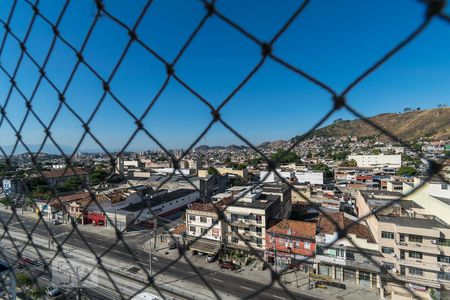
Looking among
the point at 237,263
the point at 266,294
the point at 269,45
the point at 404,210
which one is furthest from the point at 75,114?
the point at 404,210

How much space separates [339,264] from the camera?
5020 millimetres

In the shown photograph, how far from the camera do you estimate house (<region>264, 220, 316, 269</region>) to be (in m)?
5.50

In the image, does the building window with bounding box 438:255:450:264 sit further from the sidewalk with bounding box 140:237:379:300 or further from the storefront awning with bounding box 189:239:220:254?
the storefront awning with bounding box 189:239:220:254

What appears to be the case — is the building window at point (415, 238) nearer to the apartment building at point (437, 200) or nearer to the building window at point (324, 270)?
the apartment building at point (437, 200)

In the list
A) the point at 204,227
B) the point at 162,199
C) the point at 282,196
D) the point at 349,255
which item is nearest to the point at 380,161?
the point at 282,196

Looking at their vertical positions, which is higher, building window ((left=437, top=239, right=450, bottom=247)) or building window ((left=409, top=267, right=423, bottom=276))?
building window ((left=437, top=239, right=450, bottom=247))

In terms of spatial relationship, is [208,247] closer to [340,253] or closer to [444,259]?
[340,253]

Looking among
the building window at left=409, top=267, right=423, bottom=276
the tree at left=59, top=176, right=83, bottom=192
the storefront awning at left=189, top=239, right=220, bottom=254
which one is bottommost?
the storefront awning at left=189, top=239, right=220, bottom=254

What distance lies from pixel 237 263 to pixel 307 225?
189 centimetres

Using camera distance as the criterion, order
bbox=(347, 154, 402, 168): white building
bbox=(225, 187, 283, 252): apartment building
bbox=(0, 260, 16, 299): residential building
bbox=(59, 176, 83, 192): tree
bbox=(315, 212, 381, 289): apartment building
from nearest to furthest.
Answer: bbox=(0, 260, 16, 299): residential building, bbox=(315, 212, 381, 289): apartment building, bbox=(225, 187, 283, 252): apartment building, bbox=(59, 176, 83, 192): tree, bbox=(347, 154, 402, 168): white building

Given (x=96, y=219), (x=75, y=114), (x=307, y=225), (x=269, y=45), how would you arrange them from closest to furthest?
1. (x=269, y=45)
2. (x=75, y=114)
3. (x=307, y=225)
4. (x=96, y=219)

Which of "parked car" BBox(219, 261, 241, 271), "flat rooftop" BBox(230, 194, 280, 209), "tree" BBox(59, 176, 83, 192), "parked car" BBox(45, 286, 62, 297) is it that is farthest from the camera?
"tree" BBox(59, 176, 83, 192)

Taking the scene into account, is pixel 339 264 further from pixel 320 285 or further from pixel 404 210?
pixel 404 210

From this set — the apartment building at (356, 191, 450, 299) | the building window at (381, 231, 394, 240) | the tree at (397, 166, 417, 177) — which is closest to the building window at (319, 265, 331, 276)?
the apartment building at (356, 191, 450, 299)
